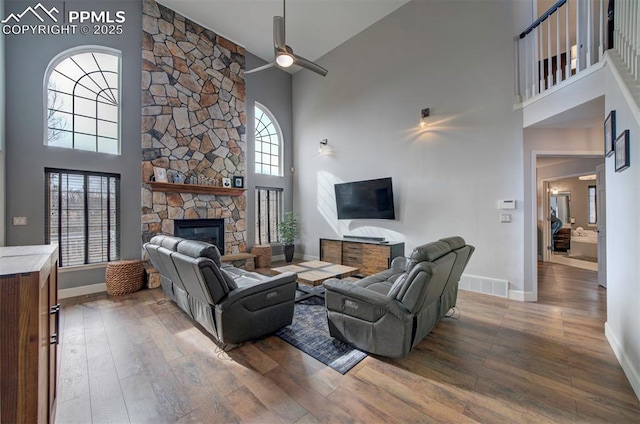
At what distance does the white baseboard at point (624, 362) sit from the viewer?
1.87 metres

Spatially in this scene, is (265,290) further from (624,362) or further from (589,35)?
(589,35)

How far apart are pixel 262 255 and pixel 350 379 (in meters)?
4.38

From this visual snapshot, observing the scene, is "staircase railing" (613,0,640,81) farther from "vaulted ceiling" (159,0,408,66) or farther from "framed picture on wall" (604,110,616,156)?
"vaulted ceiling" (159,0,408,66)

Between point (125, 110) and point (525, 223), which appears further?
point (125, 110)

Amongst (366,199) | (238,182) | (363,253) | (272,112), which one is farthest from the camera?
(272,112)

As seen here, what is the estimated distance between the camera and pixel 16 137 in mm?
3643

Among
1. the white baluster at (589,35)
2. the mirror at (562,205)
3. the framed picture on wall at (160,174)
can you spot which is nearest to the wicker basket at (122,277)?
the framed picture on wall at (160,174)

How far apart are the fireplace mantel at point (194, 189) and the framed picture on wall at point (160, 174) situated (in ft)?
0.34

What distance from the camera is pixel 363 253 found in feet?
16.7

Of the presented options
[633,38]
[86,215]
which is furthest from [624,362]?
[86,215]

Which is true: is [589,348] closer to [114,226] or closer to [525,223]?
[525,223]

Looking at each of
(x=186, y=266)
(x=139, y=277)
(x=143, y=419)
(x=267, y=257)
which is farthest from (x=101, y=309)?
(x=267, y=257)

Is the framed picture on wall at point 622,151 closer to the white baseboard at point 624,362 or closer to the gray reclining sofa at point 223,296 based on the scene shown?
the white baseboard at point 624,362

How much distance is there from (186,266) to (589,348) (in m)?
3.88
